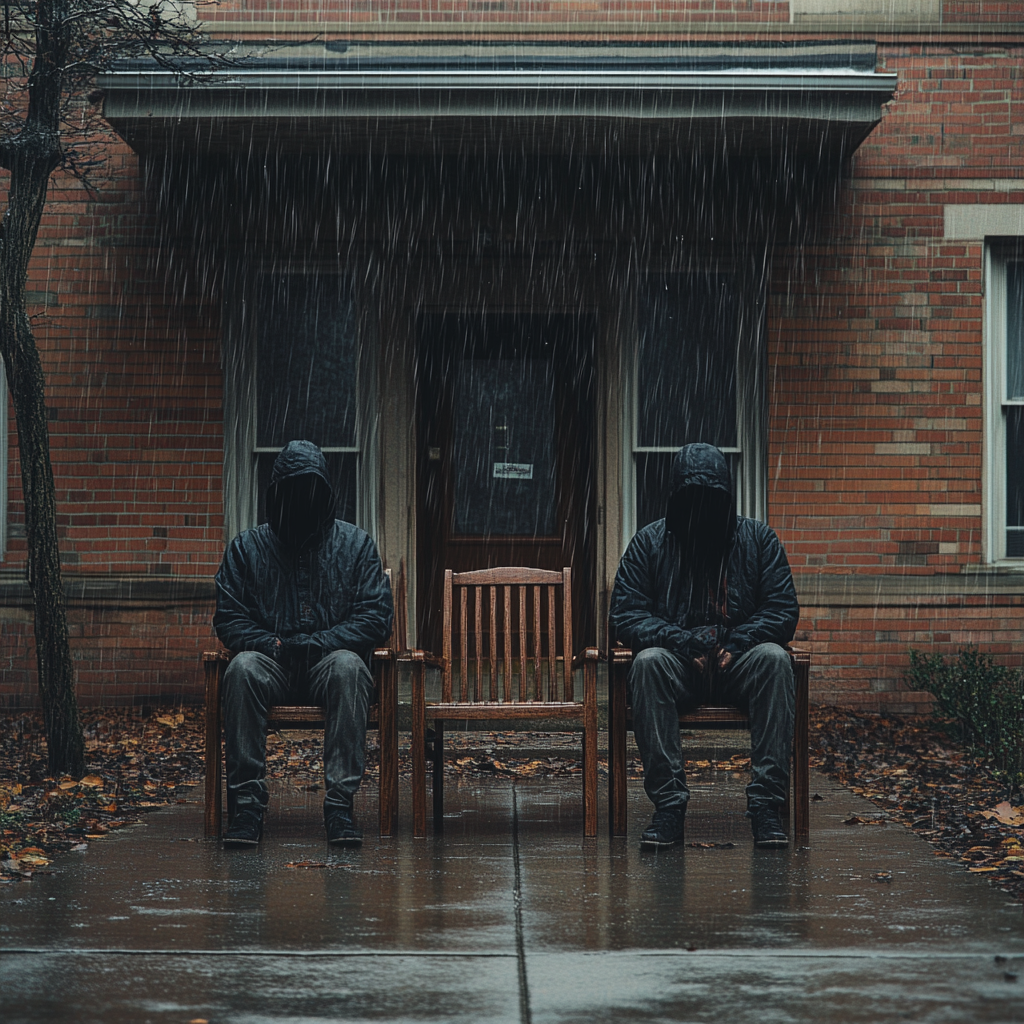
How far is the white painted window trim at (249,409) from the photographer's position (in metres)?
9.79

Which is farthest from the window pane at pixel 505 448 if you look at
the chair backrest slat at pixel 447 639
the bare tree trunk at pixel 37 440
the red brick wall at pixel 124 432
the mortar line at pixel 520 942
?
the mortar line at pixel 520 942

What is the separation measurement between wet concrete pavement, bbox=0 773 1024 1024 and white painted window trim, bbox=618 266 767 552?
14.4 feet

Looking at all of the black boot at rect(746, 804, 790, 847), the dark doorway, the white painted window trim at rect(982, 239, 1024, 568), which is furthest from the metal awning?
the black boot at rect(746, 804, 790, 847)

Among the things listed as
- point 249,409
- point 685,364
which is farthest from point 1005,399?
point 249,409

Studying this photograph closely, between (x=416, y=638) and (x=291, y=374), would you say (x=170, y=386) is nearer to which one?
(x=291, y=374)

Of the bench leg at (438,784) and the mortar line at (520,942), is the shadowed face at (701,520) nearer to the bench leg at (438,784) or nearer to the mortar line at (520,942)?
the bench leg at (438,784)

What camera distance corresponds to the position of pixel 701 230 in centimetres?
977

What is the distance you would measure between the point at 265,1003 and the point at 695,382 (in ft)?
23.9

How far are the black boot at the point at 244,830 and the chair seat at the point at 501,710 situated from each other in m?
0.80

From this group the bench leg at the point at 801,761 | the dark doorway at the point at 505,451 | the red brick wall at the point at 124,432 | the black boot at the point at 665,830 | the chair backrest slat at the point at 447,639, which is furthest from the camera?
the dark doorway at the point at 505,451

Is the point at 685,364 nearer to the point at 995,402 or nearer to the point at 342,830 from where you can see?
the point at 995,402

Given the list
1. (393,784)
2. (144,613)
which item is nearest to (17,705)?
(144,613)

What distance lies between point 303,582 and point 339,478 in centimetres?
426

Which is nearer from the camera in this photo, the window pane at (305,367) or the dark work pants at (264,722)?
the dark work pants at (264,722)
